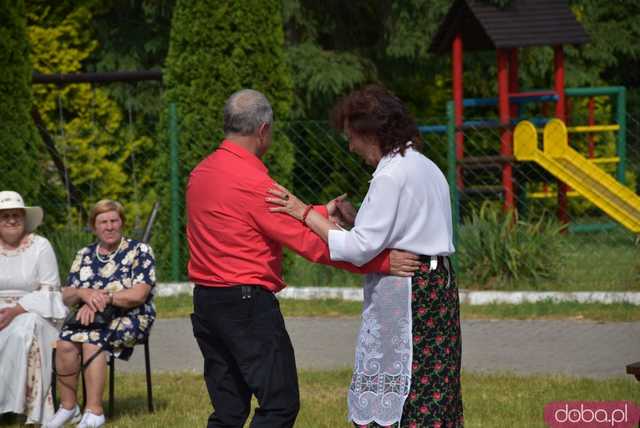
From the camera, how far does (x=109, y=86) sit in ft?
70.4

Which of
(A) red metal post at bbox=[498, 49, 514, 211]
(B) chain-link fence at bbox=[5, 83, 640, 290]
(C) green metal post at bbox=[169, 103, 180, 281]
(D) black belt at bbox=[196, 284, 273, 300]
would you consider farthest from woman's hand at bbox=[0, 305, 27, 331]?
(A) red metal post at bbox=[498, 49, 514, 211]

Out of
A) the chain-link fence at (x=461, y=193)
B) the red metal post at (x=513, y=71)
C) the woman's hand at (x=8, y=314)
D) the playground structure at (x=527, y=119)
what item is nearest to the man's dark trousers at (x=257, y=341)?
the woman's hand at (x=8, y=314)

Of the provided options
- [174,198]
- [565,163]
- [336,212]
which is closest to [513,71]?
[565,163]

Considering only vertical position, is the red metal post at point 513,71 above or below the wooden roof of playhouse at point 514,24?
below

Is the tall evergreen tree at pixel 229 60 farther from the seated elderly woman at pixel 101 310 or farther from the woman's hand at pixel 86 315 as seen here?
the woman's hand at pixel 86 315

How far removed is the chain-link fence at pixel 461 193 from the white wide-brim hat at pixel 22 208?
4371 millimetres

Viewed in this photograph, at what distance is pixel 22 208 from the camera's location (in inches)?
301

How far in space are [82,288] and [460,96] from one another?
1083cm

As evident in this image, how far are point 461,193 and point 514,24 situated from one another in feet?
10.1

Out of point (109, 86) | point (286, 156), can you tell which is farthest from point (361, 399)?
point (109, 86)

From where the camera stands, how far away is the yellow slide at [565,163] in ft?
51.1

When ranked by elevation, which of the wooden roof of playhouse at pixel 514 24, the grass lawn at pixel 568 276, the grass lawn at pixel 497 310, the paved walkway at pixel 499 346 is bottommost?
the paved walkway at pixel 499 346

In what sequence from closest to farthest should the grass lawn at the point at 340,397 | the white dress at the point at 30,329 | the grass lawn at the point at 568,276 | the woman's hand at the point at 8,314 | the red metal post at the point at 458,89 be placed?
the grass lawn at the point at 340,397
the white dress at the point at 30,329
the woman's hand at the point at 8,314
the grass lawn at the point at 568,276
the red metal post at the point at 458,89

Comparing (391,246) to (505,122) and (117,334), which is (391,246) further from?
(505,122)
